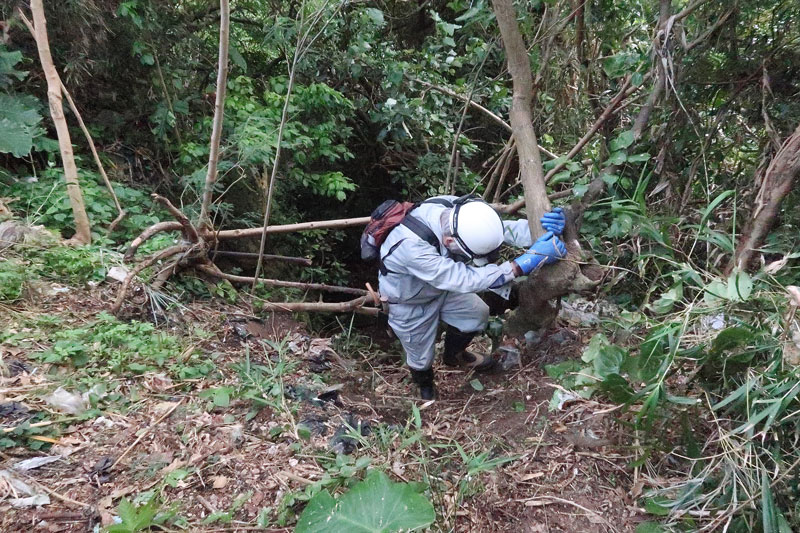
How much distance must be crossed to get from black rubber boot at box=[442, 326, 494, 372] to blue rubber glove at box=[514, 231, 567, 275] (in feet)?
2.68

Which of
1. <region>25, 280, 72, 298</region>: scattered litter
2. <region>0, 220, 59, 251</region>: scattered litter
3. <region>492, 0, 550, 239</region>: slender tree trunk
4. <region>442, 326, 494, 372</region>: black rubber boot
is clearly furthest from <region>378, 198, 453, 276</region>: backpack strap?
<region>0, 220, 59, 251</region>: scattered litter

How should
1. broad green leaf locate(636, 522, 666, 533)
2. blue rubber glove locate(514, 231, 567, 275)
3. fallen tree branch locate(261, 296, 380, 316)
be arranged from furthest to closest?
fallen tree branch locate(261, 296, 380, 316) → blue rubber glove locate(514, 231, 567, 275) → broad green leaf locate(636, 522, 666, 533)

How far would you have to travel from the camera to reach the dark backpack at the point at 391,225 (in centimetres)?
300

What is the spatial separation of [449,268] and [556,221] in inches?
24.9

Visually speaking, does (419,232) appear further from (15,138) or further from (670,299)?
(15,138)

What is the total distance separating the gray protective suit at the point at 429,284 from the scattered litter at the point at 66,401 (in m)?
1.72

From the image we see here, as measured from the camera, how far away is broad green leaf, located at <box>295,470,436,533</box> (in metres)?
1.58

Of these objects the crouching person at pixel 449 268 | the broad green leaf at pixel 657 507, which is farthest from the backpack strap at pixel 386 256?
the broad green leaf at pixel 657 507

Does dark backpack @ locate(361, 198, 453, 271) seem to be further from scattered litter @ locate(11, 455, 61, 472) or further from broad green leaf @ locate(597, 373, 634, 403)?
scattered litter @ locate(11, 455, 61, 472)

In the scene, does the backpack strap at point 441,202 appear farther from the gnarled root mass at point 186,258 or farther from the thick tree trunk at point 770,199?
the thick tree trunk at point 770,199

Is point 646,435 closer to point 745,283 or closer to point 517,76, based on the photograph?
point 745,283

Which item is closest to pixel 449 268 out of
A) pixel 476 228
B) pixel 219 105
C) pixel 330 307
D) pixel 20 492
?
pixel 476 228

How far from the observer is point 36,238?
3.32 metres

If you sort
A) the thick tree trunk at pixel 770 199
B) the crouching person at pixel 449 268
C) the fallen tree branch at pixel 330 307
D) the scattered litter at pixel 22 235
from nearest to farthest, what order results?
the thick tree trunk at pixel 770 199, the crouching person at pixel 449 268, the scattered litter at pixel 22 235, the fallen tree branch at pixel 330 307
